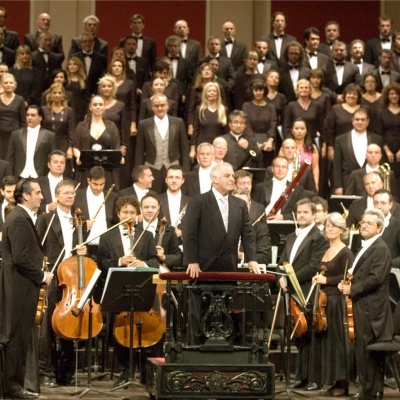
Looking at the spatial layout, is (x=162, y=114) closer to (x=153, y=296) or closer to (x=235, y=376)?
(x=153, y=296)

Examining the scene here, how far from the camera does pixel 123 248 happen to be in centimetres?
783

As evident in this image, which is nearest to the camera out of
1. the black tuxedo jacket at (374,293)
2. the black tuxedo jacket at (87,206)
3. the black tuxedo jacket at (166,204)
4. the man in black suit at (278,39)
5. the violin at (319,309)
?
the black tuxedo jacket at (374,293)

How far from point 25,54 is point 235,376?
5.81 meters

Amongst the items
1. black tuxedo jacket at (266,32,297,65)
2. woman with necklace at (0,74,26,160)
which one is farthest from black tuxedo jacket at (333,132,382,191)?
woman with necklace at (0,74,26,160)

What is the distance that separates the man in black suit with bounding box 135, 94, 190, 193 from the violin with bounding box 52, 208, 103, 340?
281 centimetres

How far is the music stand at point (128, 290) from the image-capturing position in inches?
282

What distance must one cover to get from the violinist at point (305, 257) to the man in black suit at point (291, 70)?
3.81 meters

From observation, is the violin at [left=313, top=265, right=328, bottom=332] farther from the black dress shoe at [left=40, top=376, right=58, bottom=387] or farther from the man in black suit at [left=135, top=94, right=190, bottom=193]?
the man in black suit at [left=135, top=94, right=190, bottom=193]

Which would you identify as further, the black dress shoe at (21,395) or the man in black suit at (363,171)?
the man in black suit at (363,171)

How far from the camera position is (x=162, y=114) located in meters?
10.2

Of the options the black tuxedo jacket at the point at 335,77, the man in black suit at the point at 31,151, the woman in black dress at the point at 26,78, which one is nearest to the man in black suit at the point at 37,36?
the woman in black dress at the point at 26,78

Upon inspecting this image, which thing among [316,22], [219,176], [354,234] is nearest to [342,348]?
[354,234]

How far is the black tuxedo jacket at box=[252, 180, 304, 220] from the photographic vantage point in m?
9.18

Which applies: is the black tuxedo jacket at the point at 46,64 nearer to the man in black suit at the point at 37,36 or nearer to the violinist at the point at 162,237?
the man in black suit at the point at 37,36
